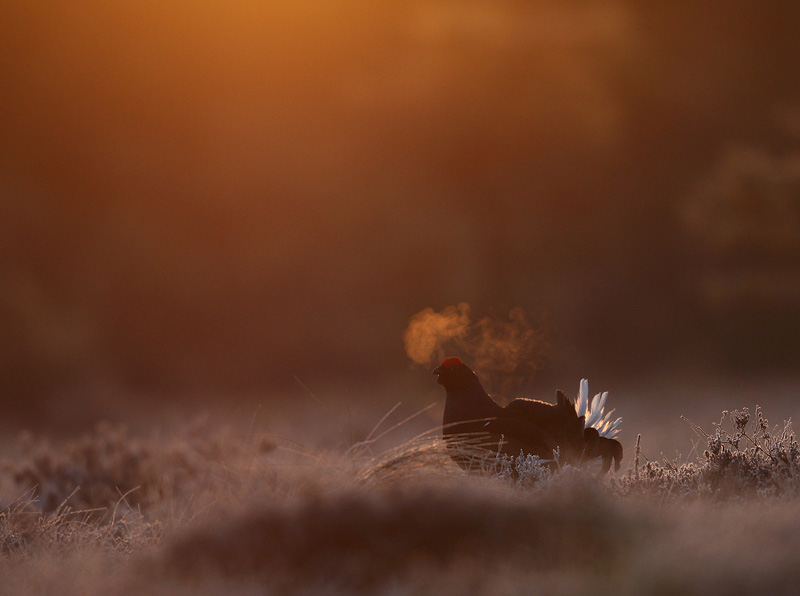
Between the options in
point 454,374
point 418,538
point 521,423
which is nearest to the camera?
point 418,538

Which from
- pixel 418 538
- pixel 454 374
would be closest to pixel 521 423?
pixel 454 374

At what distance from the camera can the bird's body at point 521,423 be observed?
5.79 meters

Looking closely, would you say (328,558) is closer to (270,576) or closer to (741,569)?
(270,576)

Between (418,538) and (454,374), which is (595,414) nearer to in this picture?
(454,374)

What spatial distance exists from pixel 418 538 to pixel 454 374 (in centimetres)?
284

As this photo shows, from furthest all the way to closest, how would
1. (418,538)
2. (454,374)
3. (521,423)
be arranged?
(454,374)
(521,423)
(418,538)

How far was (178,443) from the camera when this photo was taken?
9062mm

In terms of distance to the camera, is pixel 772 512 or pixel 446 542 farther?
pixel 772 512

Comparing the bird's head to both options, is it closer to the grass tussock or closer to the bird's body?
the bird's body

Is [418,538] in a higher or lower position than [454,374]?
lower

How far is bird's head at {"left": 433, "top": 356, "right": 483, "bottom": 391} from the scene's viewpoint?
6027 mm

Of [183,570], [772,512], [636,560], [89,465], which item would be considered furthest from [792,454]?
[89,465]

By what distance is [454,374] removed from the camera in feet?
19.8

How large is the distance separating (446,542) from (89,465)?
7.23m
